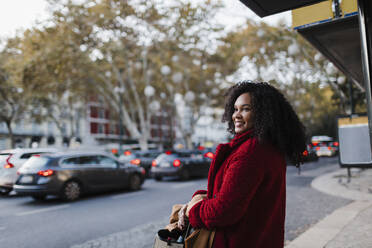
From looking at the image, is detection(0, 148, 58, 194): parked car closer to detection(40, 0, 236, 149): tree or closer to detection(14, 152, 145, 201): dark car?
detection(14, 152, 145, 201): dark car

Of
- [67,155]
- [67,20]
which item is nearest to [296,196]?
[67,155]


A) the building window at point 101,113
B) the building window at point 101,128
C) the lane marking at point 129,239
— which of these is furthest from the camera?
the building window at point 101,113

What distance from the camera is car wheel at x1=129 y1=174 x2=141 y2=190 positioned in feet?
40.2

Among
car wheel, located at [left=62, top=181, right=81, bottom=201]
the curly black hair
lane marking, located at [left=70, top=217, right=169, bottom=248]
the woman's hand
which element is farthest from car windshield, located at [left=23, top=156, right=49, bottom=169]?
the curly black hair

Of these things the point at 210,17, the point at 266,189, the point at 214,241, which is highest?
the point at 210,17

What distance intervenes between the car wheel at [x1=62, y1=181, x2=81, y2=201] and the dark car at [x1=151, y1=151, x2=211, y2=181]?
5645 millimetres

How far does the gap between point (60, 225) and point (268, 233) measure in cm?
Result: 580

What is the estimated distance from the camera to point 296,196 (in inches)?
375

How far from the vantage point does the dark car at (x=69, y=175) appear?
31.1 ft

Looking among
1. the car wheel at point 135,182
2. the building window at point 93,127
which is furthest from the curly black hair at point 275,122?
the building window at point 93,127

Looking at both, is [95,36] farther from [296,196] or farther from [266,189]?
[266,189]

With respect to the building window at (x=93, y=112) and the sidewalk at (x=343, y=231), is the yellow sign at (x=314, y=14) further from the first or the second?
the building window at (x=93, y=112)

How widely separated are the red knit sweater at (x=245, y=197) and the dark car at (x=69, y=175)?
28.7ft

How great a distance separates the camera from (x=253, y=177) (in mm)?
1676
